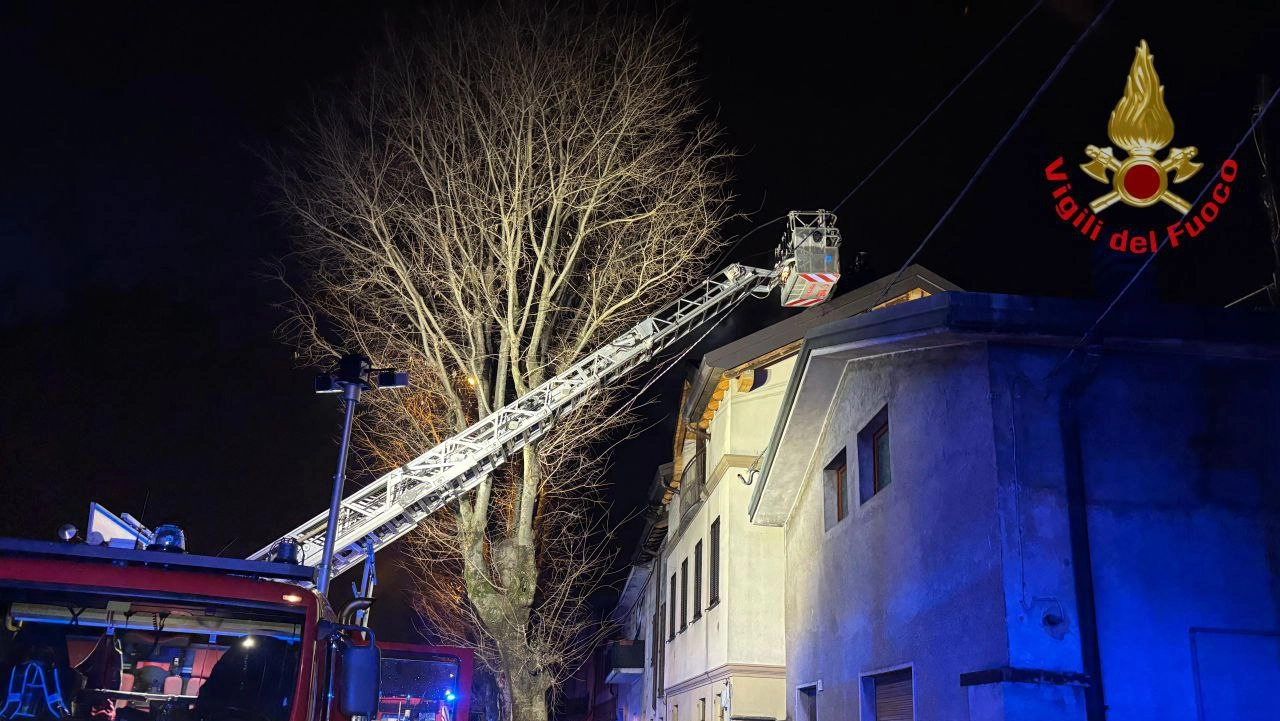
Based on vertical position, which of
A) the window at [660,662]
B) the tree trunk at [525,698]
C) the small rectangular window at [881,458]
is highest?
the small rectangular window at [881,458]

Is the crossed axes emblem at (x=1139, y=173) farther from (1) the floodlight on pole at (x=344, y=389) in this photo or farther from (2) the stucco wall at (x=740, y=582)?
(2) the stucco wall at (x=740, y=582)

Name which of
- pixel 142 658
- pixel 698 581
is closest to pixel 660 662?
pixel 698 581

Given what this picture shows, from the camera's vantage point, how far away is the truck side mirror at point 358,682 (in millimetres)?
5777

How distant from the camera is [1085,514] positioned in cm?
739

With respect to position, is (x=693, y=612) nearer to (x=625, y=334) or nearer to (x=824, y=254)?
(x=625, y=334)

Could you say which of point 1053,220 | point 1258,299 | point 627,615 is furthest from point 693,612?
point 627,615

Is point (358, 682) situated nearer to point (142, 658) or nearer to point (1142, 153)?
point (142, 658)

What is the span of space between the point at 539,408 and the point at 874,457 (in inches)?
289

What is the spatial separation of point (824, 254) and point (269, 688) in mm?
15059

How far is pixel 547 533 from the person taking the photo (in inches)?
861

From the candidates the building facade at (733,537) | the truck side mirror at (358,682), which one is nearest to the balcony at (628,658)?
the building facade at (733,537)

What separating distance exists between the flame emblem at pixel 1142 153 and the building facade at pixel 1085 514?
1283mm

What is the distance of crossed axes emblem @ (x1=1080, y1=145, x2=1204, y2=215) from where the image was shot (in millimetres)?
8328

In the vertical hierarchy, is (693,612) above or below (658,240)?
below
